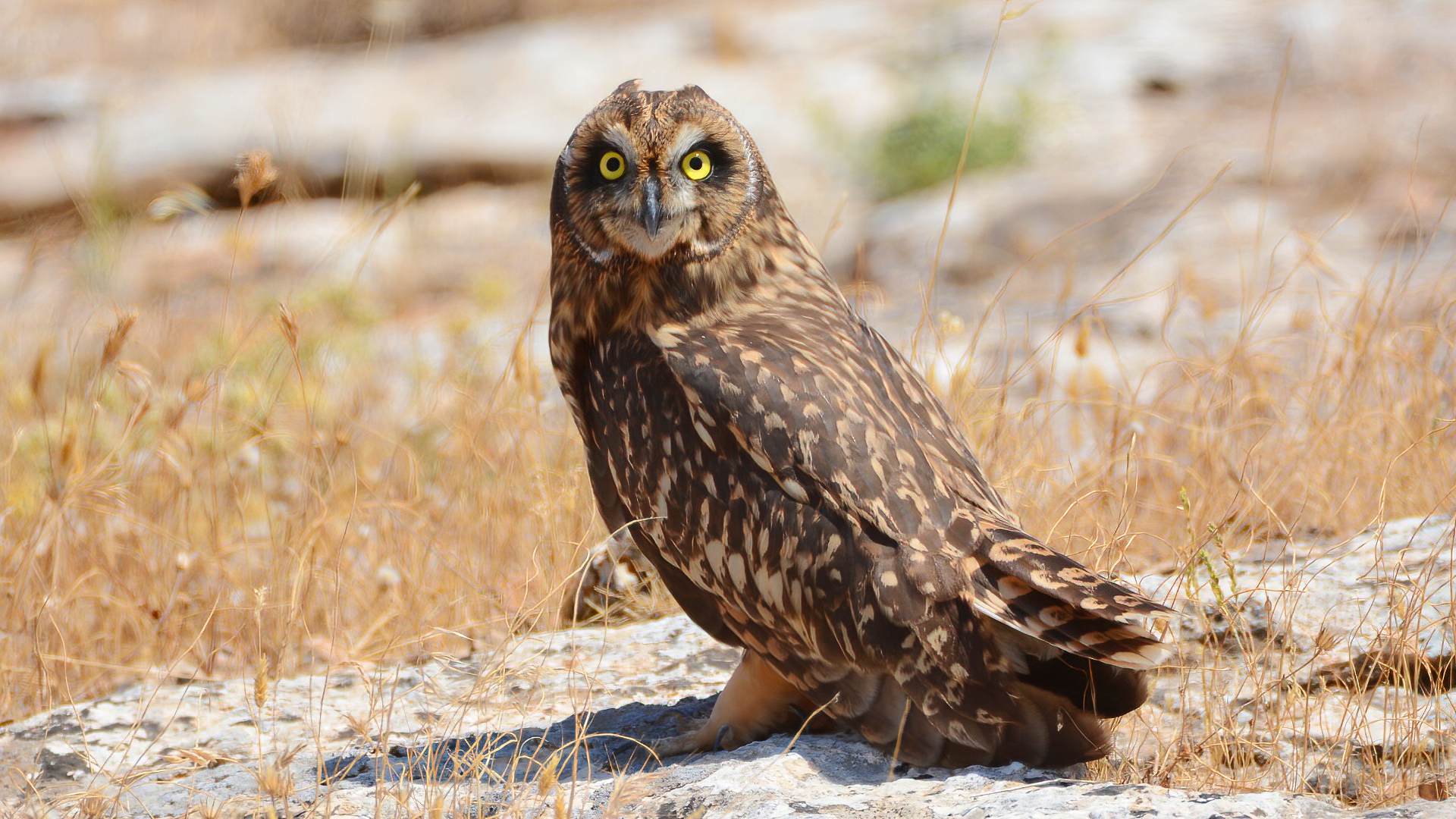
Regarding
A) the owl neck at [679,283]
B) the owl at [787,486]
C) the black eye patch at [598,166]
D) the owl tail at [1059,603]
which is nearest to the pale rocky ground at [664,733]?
the owl at [787,486]

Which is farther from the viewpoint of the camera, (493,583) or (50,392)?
(50,392)

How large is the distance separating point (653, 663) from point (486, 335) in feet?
15.5

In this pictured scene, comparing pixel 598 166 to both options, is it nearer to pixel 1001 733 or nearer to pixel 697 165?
pixel 697 165

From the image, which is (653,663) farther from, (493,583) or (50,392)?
(50,392)

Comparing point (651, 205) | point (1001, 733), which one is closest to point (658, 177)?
Result: point (651, 205)

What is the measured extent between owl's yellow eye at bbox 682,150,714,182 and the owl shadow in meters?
1.37

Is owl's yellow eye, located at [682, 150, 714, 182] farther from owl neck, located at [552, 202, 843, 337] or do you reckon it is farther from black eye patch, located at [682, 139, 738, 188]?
owl neck, located at [552, 202, 843, 337]

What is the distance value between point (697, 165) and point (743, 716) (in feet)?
4.64

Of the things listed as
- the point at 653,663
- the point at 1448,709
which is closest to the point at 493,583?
the point at 653,663

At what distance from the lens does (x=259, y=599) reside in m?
3.07

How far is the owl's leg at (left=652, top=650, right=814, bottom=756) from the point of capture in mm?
3396

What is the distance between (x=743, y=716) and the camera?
3428 mm

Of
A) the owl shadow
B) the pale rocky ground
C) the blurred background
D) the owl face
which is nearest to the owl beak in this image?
the owl face

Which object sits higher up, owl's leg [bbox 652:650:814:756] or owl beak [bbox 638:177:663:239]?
owl beak [bbox 638:177:663:239]
